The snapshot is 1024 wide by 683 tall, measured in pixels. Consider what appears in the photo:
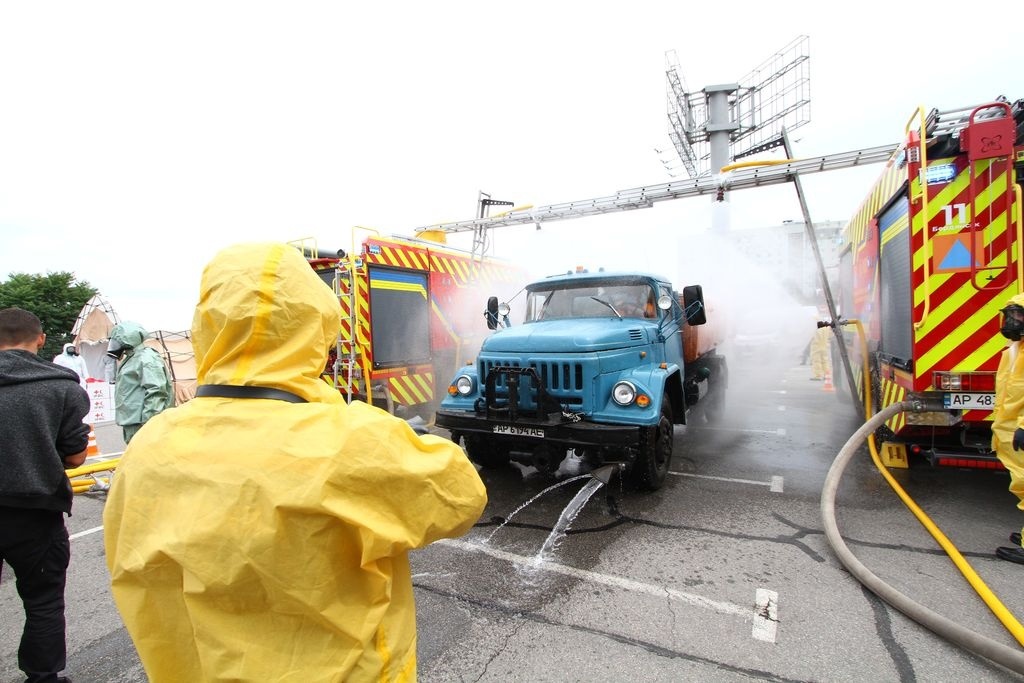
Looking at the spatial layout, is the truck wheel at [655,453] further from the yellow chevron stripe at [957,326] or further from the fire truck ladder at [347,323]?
the fire truck ladder at [347,323]

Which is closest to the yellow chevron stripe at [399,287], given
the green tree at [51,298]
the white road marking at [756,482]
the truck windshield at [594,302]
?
the truck windshield at [594,302]

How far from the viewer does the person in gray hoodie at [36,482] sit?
2.22 meters

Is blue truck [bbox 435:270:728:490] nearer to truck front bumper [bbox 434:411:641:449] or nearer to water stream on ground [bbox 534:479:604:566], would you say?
truck front bumper [bbox 434:411:641:449]

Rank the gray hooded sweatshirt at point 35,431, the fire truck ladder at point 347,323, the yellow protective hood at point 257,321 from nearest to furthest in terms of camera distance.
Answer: the yellow protective hood at point 257,321, the gray hooded sweatshirt at point 35,431, the fire truck ladder at point 347,323

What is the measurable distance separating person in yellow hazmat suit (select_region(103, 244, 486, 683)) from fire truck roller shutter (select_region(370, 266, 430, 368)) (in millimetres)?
5904

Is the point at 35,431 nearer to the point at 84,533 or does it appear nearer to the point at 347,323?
the point at 84,533

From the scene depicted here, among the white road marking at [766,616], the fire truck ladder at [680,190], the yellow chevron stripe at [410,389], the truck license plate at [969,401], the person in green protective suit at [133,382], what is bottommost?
the white road marking at [766,616]

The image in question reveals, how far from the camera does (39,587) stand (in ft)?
7.62

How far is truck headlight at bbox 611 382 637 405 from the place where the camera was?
449 centimetres

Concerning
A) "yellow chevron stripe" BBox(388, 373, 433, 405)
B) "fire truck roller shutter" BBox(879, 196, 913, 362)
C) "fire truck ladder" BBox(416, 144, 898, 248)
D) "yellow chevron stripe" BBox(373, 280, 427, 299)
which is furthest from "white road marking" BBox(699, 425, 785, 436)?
"yellow chevron stripe" BBox(373, 280, 427, 299)

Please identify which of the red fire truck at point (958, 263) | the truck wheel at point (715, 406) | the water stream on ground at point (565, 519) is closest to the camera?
the water stream on ground at point (565, 519)

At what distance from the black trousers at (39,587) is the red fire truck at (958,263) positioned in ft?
18.9

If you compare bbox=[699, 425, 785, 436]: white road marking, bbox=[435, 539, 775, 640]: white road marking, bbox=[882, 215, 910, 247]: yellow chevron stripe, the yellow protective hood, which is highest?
bbox=[882, 215, 910, 247]: yellow chevron stripe

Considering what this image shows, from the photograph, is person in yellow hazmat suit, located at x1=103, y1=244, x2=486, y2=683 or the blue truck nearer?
person in yellow hazmat suit, located at x1=103, y1=244, x2=486, y2=683
